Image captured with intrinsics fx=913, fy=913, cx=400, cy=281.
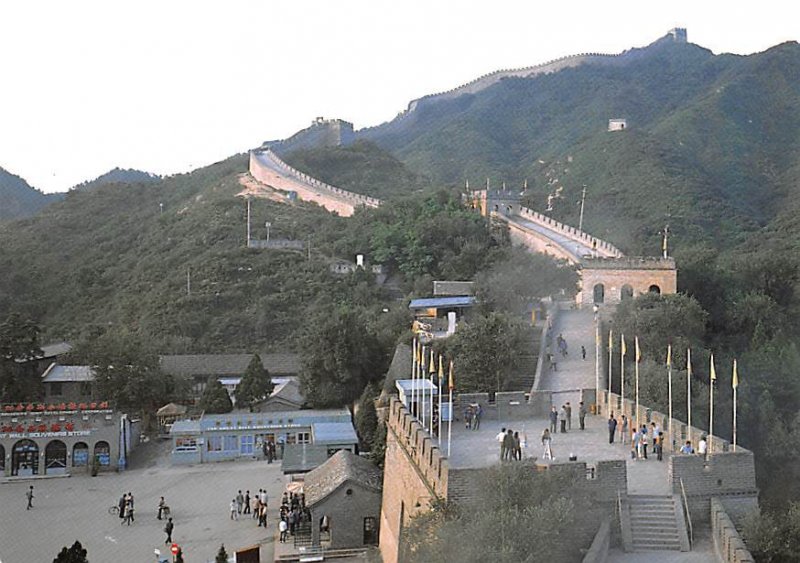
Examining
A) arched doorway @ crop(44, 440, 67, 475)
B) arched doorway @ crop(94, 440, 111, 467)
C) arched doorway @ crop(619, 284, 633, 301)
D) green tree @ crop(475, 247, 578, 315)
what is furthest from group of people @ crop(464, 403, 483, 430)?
arched doorway @ crop(619, 284, 633, 301)

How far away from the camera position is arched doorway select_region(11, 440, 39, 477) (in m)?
35.7

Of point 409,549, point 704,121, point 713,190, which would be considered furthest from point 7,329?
point 704,121

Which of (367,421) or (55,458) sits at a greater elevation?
(367,421)

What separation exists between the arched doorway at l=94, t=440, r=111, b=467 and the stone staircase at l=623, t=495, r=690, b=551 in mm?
26545

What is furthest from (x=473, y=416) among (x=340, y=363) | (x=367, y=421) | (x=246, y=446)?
(x=340, y=363)

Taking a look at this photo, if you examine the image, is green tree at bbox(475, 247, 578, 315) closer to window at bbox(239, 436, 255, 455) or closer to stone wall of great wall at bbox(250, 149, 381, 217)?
window at bbox(239, 436, 255, 455)

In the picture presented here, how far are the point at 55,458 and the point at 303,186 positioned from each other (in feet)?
168

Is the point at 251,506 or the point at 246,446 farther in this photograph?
the point at 246,446

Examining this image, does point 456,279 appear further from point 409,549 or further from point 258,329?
point 409,549

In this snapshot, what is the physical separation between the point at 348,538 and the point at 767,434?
15790mm

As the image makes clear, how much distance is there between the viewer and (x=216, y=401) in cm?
4300

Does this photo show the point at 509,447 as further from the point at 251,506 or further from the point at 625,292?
the point at 625,292

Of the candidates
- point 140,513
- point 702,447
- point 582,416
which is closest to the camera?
point 702,447

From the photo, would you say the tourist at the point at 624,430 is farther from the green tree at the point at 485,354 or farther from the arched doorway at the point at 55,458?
the arched doorway at the point at 55,458
